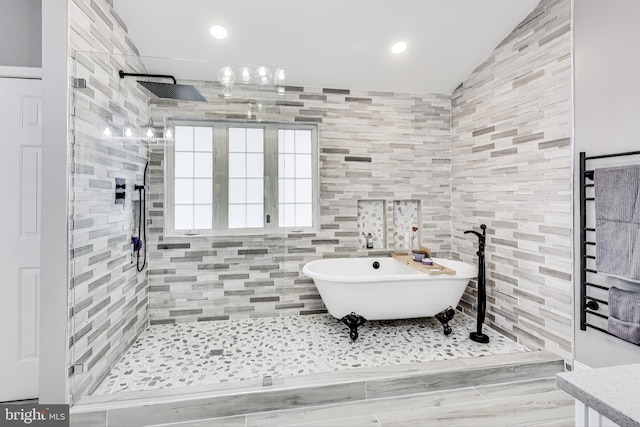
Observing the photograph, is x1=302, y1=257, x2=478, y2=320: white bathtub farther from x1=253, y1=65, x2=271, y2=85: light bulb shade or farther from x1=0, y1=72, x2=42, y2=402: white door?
x1=0, y1=72, x2=42, y2=402: white door

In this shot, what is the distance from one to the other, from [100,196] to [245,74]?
1418 millimetres

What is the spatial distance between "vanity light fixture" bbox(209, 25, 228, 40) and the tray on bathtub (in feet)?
9.06

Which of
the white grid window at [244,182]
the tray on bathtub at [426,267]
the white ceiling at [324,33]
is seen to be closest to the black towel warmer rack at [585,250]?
the tray on bathtub at [426,267]

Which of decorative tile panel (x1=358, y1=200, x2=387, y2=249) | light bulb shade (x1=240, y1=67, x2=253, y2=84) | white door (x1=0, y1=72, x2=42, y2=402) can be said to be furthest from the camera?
decorative tile panel (x1=358, y1=200, x2=387, y2=249)

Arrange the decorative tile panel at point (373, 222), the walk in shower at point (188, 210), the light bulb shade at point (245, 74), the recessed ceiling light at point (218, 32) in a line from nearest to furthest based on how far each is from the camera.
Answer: the walk in shower at point (188, 210), the light bulb shade at point (245, 74), the recessed ceiling light at point (218, 32), the decorative tile panel at point (373, 222)

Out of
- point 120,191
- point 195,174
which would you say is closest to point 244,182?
point 195,174

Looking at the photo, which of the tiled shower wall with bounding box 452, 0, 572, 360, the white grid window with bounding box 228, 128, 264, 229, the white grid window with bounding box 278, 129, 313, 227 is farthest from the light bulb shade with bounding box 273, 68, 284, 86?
the tiled shower wall with bounding box 452, 0, 572, 360

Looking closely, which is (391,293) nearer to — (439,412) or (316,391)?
(439,412)

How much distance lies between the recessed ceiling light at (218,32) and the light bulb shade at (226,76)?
388mm

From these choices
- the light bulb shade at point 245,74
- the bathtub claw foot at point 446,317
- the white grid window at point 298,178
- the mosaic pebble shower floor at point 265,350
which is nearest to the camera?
the mosaic pebble shower floor at point 265,350

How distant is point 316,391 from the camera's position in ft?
6.81

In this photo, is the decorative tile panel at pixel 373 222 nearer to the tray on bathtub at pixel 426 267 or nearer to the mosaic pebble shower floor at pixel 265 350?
the tray on bathtub at pixel 426 267

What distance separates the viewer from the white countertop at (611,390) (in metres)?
0.67

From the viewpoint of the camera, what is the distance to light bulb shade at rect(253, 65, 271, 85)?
2426 mm
